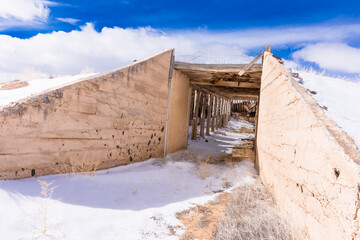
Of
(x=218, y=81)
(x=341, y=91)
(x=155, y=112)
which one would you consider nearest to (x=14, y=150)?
(x=155, y=112)

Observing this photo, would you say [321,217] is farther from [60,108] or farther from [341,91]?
[60,108]

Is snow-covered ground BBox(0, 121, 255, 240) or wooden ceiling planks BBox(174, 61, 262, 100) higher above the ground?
wooden ceiling planks BBox(174, 61, 262, 100)

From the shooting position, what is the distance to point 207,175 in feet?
17.4

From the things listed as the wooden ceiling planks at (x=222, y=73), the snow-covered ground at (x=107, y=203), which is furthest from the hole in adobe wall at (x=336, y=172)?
the wooden ceiling planks at (x=222, y=73)

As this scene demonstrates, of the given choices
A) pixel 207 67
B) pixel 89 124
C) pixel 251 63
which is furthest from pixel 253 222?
pixel 207 67

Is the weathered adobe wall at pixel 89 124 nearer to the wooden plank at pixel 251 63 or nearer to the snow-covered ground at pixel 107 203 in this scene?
the snow-covered ground at pixel 107 203

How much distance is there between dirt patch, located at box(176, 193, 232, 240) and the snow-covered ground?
13 centimetres

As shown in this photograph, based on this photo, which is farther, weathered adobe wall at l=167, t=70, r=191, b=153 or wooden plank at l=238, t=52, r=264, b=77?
weathered adobe wall at l=167, t=70, r=191, b=153

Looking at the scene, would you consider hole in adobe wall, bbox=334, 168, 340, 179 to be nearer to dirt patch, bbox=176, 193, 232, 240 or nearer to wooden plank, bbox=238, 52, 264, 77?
dirt patch, bbox=176, 193, 232, 240

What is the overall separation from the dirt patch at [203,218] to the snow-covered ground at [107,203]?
13cm

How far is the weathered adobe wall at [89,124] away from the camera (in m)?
3.20

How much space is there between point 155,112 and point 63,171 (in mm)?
2863

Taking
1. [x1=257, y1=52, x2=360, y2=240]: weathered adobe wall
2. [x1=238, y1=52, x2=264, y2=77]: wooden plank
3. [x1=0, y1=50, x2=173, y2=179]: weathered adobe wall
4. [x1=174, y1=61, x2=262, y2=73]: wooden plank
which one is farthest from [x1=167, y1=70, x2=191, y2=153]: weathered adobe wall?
[x1=257, y1=52, x2=360, y2=240]: weathered adobe wall

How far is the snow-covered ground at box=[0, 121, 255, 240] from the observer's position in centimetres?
249
